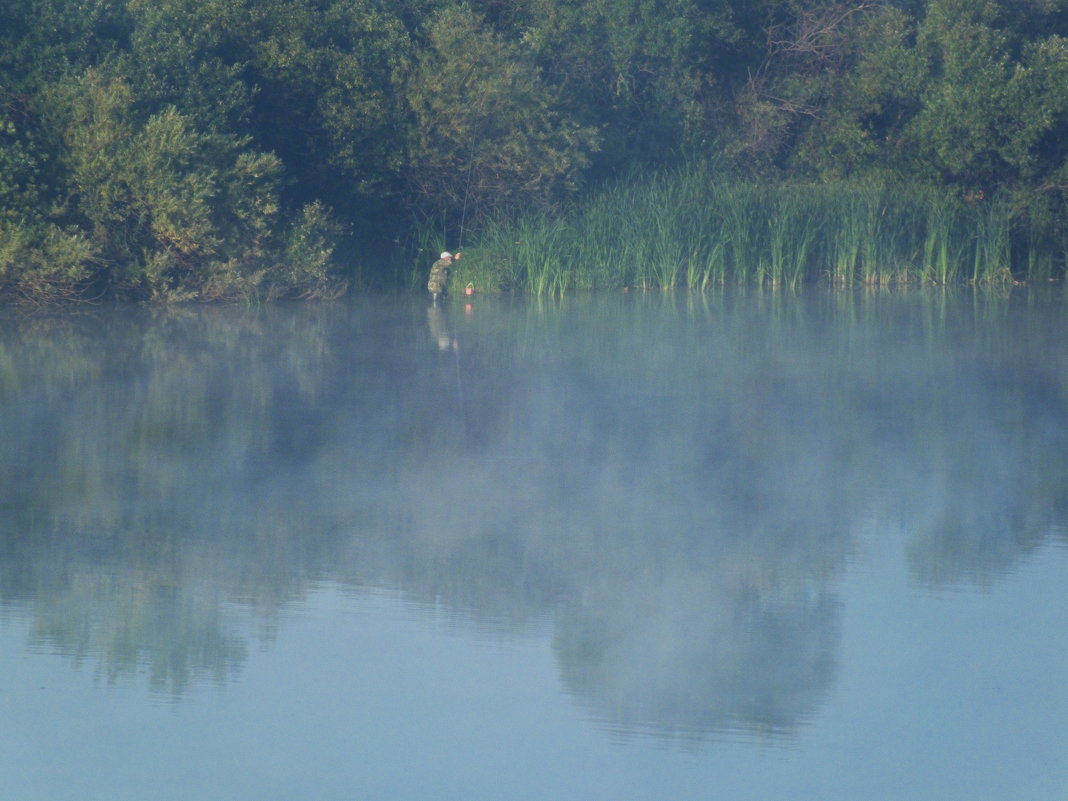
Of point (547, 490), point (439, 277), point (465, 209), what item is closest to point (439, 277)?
point (439, 277)

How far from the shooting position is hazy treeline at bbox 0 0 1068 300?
16703mm

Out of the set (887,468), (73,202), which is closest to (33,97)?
(73,202)

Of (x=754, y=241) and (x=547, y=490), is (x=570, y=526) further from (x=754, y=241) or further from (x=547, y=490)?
(x=754, y=241)

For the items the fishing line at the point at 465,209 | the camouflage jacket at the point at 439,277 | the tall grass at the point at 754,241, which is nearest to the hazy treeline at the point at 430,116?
the fishing line at the point at 465,209

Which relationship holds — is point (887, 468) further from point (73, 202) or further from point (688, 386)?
point (73, 202)

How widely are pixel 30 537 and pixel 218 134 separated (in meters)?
11.6

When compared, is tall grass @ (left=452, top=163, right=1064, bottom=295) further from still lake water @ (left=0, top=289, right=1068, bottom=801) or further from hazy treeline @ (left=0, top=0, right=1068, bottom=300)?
still lake water @ (left=0, top=289, right=1068, bottom=801)

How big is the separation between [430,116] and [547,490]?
1350 centimetres

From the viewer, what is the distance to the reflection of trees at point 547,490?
5211 millimetres

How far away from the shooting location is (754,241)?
2081cm

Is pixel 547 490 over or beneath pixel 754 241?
beneath

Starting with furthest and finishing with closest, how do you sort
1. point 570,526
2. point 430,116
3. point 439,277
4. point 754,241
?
point 754,241 → point 430,116 → point 439,277 → point 570,526

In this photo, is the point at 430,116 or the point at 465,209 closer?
the point at 430,116

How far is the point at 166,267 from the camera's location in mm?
17297
